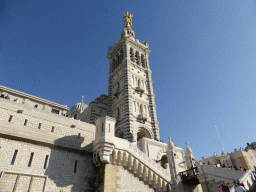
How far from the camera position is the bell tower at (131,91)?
104 ft

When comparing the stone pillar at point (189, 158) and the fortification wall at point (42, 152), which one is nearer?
the fortification wall at point (42, 152)

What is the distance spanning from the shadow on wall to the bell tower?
12036mm

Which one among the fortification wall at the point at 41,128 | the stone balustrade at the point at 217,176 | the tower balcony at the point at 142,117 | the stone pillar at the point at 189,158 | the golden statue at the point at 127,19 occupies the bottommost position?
the stone balustrade at the point at 217,176

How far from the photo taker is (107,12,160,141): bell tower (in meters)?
31.7

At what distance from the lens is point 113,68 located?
140 feet

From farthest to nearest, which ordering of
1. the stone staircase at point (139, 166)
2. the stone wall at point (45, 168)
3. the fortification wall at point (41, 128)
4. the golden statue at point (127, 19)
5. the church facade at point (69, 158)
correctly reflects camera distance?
the golden statue at point (127, 19) < the stone staircase at point (139, 166) < the fortification wall at point (41, 128) < the church facade at point (69, 158) < the stone wall at point (45, 168)

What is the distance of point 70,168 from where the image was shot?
639 inches

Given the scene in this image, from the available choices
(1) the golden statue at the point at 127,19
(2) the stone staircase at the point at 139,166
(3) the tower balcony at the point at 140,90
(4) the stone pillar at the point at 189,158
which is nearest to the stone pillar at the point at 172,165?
(2) the stone staircase at the point at 139,166

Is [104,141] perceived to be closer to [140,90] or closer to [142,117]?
[142,117]

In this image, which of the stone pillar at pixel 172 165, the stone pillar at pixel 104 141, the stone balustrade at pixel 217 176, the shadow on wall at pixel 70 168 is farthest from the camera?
the stone pillar at pixel 172 165

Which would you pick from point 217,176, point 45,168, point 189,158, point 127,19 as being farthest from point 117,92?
point 127,19

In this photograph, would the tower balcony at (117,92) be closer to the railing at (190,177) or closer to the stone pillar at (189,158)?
the stone pillar at (189,158)

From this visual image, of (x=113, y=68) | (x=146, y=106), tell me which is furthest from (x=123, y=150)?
(x=113, y=68)

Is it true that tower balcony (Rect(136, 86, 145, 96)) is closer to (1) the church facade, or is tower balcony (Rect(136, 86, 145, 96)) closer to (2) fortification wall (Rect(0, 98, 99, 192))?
(1) the church facade
